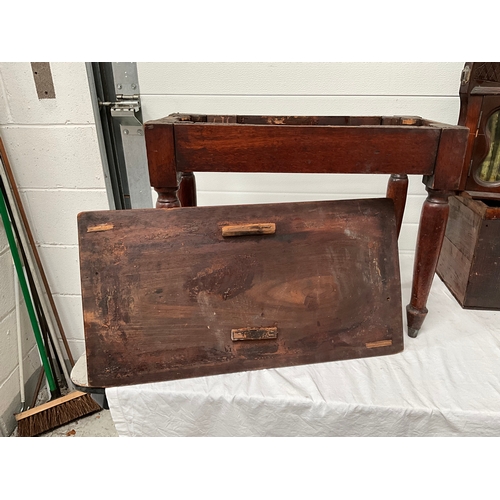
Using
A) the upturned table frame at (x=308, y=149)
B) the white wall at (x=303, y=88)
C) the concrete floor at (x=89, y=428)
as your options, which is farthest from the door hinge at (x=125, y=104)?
the concrete floor at (x=89, y=428)

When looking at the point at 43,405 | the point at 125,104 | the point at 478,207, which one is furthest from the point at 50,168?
the point at 478,207

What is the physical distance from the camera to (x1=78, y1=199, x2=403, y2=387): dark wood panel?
715mm

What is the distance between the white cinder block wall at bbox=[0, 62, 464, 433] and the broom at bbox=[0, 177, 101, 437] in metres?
0.04

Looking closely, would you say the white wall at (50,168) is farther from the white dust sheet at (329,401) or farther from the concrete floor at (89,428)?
the white dust sheet at (329,401)

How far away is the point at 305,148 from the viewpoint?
72 cm

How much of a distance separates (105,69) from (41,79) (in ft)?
0.58

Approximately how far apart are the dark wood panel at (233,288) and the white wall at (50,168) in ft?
1.79

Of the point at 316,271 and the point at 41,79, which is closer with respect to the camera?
the point at 316,271

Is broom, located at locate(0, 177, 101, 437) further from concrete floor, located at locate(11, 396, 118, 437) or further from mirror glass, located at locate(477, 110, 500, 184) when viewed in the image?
mirror glass, located at locate(477, 110, 500, 184)

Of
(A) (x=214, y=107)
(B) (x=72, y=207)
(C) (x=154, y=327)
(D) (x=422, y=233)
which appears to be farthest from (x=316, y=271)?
(B) (x=72, y=207)

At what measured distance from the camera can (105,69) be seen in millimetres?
1113

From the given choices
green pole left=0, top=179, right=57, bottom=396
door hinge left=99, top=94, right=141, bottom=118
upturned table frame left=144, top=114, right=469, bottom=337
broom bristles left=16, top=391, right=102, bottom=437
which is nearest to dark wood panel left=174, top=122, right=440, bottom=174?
upturned table frame left=144, top=114, right=469, bottom=337

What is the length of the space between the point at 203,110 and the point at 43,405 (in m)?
1.08

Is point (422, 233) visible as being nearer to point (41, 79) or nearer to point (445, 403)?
point (445, 403)
